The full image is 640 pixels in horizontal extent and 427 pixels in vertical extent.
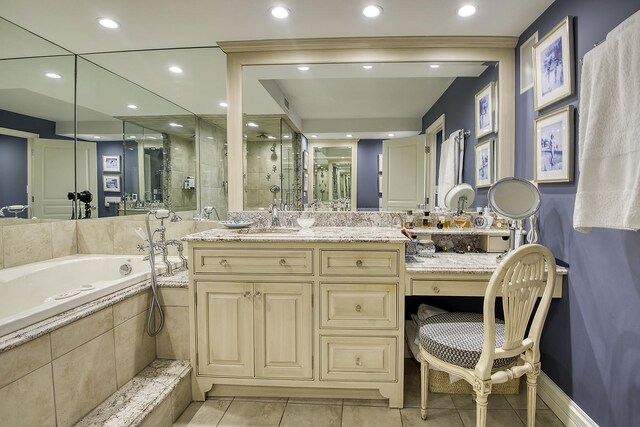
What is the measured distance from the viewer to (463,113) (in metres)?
2.32

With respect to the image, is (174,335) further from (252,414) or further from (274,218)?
(274,218)

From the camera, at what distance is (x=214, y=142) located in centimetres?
252

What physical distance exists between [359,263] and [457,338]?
1.95 ft

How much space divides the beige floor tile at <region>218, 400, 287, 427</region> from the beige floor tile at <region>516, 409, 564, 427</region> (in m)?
1.31

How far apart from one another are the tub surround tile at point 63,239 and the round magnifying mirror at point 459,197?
2.90m

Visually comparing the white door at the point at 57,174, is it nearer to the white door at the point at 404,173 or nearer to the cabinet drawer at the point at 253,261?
the cabinet drawer at the point at 253,261

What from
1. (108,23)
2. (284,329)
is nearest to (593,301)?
(284,329)

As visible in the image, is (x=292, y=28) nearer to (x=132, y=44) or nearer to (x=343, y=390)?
(x=132, y=44)

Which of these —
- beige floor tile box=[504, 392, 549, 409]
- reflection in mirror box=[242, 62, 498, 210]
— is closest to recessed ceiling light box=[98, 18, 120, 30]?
reflection in mirror box=[242, 62, 498, 210]

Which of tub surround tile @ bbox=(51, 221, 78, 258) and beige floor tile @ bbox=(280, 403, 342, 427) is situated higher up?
tub surround tile @ bbox=(51, 221, 78, 258)

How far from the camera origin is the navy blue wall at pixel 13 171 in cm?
205

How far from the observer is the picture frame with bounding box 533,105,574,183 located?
63.4 inches

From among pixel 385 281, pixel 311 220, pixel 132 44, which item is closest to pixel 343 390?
pixel 385 281

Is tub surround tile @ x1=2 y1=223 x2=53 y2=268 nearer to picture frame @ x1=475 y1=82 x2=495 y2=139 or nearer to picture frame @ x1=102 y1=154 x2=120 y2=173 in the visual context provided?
picture frame @ x1=102 y1=154 x2=120 y2=173
